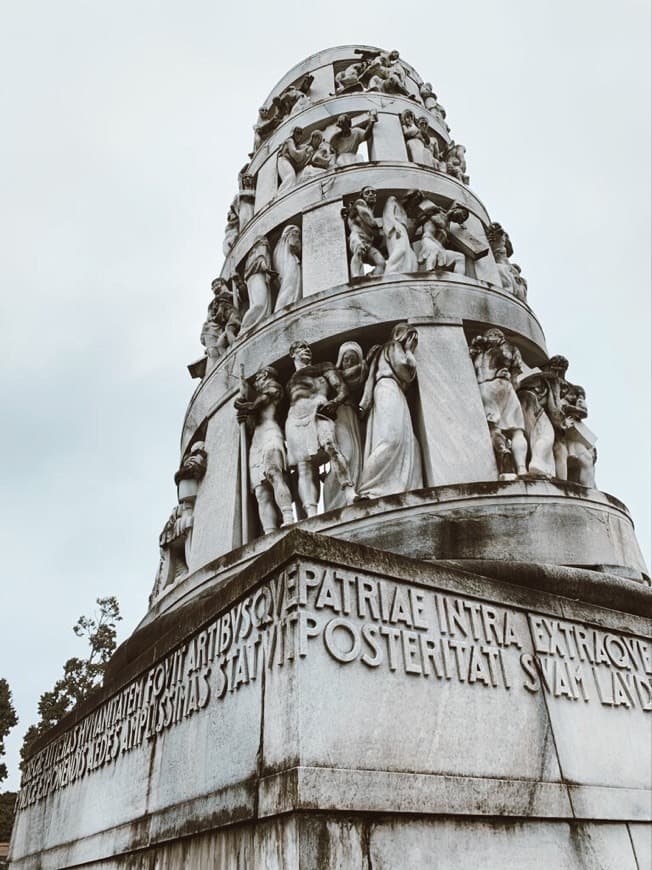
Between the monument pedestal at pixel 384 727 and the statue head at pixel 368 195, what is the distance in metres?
8.07

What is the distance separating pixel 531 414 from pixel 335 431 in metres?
2.51

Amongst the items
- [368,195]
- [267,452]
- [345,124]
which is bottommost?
[267,452]

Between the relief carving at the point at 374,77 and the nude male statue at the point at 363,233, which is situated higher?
the relief carving at the point at 374,77

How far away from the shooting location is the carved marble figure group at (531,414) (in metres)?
7.93

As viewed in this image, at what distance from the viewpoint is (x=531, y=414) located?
850 centimetres

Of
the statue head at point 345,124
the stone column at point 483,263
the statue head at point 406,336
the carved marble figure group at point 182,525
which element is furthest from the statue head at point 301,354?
the statue head at point 345,124

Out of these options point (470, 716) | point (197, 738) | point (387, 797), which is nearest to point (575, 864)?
point (470, 716)

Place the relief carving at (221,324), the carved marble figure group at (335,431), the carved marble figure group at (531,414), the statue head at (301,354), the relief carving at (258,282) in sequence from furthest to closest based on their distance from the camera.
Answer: the relief carving at (221,324) → the relief carving at (258,282) → the statue head at (301,354) → the carved marble figure group at (531,414) → the carved marble figure group at (335,431)

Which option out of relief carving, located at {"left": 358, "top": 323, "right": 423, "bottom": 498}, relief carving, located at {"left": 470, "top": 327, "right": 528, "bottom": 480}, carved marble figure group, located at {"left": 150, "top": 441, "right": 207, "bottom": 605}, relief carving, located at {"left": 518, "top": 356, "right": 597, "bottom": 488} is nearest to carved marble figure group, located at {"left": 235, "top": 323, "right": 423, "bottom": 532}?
relief carving, located at {"left": 358, "top": 323, "right": 423, "bottom": 498}

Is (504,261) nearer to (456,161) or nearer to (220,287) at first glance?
(456,161)

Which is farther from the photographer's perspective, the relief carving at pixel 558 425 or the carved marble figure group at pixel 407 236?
the carved marble figure group at pixel 407 236

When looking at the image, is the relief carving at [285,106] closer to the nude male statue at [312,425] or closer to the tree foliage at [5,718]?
the nude male statue at [312,425]

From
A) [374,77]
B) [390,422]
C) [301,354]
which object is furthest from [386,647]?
[374,77]

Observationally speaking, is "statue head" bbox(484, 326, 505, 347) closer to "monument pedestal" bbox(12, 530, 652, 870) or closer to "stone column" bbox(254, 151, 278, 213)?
"monument pedestal" bbox(12, 530, 652, 870)
